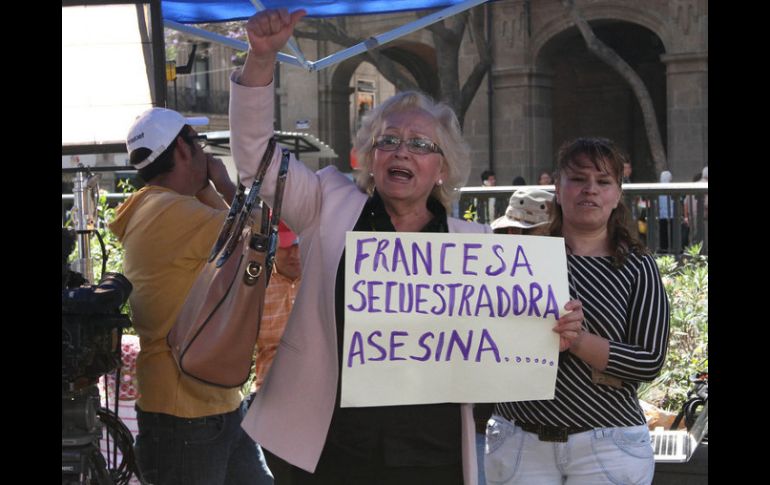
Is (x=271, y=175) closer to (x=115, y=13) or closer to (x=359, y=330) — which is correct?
(x=359, y=330)

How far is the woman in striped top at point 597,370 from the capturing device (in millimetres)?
3234

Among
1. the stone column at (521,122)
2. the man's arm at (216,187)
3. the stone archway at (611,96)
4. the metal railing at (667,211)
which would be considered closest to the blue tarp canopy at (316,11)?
the man's arm at (216,187)

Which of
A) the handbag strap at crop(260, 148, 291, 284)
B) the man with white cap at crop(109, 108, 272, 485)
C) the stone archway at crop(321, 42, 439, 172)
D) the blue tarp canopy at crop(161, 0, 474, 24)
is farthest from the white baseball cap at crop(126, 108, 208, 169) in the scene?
the stone archway at crop(321, 42, 439, 172)

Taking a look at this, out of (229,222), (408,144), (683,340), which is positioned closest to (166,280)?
(229,222)

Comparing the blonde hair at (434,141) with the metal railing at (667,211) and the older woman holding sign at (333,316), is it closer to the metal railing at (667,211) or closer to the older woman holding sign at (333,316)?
the older woman holding sign at (333,316)

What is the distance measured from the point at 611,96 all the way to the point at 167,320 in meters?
28.3

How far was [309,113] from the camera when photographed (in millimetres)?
29609

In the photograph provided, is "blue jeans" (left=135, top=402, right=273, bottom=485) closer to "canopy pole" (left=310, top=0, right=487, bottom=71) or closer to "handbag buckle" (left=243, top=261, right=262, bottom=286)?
"handbag buckle" (left=243, top=261, right=262, bottom=286)

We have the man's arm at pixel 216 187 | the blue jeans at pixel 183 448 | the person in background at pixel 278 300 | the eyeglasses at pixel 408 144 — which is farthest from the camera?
the person in background at pixel 278 300

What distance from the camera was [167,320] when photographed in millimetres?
3654

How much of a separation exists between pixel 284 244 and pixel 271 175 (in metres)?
2.13

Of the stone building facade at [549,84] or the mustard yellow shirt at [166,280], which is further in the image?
the stone building facade at [549,84]

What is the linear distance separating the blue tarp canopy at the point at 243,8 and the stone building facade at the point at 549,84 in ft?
46.7
